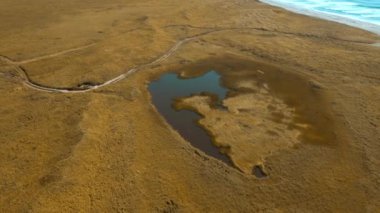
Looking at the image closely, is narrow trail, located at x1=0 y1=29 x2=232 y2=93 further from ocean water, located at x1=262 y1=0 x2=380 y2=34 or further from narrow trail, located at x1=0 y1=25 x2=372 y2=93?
ocean water, located at x1=262 y1=0 x2=380 y2=34

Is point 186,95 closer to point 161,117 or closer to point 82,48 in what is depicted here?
point 161,117

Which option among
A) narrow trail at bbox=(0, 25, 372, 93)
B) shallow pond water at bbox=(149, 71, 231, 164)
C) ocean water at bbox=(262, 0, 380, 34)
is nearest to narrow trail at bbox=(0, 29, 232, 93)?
narrow trail at bbox=(0, 25, 372, 93)

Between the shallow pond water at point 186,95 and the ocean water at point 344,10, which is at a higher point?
the ocean water at point 344,10

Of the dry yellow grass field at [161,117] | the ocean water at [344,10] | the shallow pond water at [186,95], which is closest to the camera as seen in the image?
the dry yellow grass field at [161,117]

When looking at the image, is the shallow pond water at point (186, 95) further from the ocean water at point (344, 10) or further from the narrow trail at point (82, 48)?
the ocean water at point (344, 10)

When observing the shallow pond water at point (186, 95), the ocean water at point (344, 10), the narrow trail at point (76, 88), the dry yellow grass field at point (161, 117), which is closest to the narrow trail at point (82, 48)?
the narrow trail at point (76, 88)
